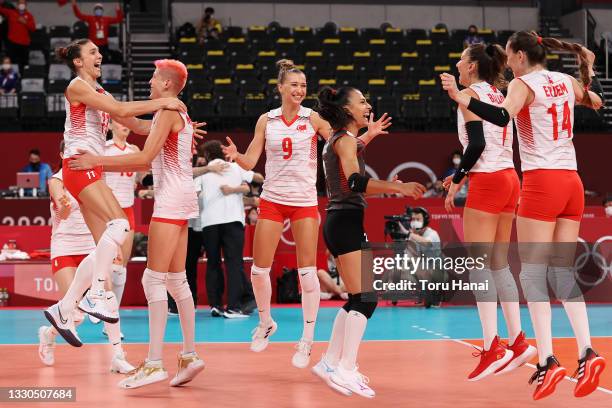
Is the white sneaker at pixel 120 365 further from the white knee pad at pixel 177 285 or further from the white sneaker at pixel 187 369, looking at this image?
the white knee pad at pixel 177 285

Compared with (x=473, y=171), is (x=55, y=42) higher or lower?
higher

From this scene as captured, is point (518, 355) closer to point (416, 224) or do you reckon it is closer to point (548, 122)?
point (548, 122)

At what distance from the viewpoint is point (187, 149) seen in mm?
7090

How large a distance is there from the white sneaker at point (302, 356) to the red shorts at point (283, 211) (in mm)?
1105

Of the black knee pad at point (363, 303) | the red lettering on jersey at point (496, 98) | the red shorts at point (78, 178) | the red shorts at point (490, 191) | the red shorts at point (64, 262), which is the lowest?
the red shorts at point (64, 262)


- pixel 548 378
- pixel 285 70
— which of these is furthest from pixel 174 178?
pixel 548 378

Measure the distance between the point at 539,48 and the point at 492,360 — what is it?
2.30 metres

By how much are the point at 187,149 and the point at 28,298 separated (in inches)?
301

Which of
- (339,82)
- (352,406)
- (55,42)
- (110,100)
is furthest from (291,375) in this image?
(55,42)

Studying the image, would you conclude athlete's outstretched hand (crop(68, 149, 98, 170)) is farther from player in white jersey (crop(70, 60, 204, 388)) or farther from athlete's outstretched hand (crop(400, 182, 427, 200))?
athlete's outstretched hand (crop(400, 182, 427, 200))

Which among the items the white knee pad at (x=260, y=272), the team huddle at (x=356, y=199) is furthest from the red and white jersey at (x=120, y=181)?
the white knee pad at (x=260, y=272)

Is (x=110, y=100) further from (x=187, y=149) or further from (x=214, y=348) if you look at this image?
(x=214, y=348)

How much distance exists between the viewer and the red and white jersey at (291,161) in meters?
8.26

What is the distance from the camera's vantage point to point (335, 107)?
22.3 ft
